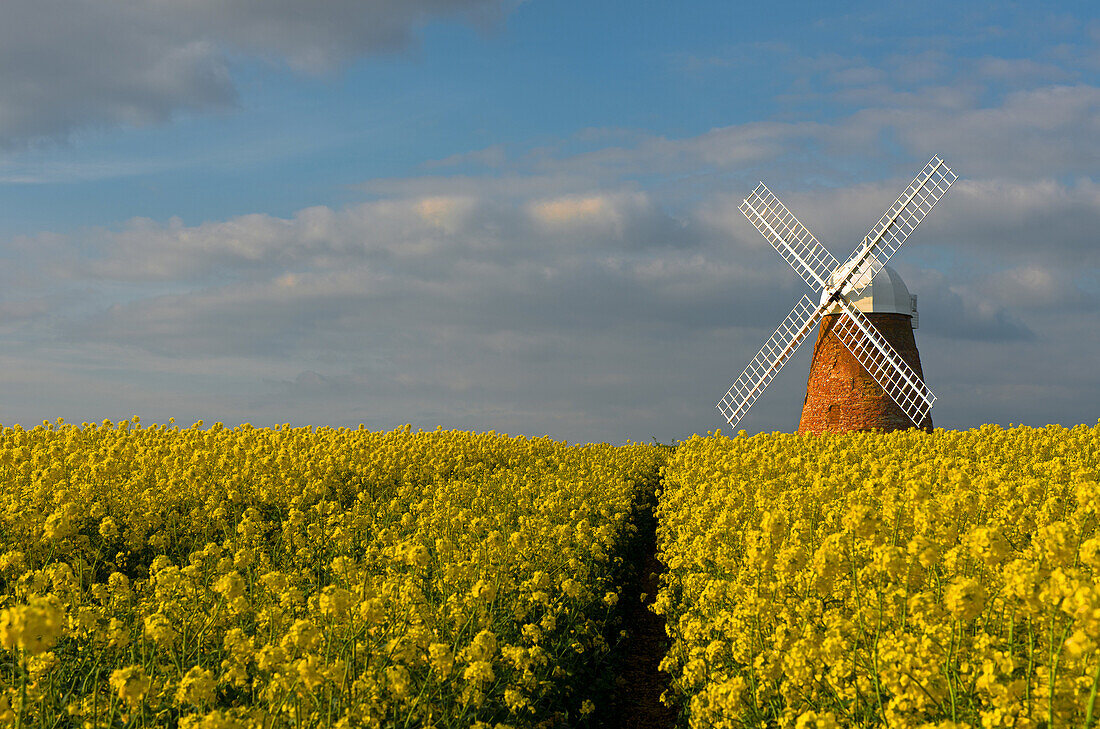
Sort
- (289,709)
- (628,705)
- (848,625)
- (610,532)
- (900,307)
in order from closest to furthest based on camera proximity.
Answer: (289,709) < (848,625) < (628,705) < (610,532) < (900,307)

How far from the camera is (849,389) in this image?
32562mm

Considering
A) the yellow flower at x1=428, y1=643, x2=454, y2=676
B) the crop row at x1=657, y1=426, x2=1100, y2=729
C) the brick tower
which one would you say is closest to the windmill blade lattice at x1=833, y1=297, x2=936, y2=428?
the brick tower

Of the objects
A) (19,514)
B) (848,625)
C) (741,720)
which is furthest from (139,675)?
(19,514)

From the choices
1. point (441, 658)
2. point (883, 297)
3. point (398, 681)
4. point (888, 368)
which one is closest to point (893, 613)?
point (441, 658)

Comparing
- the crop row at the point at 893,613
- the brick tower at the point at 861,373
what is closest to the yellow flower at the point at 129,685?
the crop row at the point at 893,613

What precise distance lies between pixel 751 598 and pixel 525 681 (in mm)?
1981

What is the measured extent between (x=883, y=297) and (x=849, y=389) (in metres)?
3.99

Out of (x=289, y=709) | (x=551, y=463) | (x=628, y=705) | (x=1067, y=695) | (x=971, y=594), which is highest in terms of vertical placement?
(x=551, y=463)

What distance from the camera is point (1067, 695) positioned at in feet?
17.3

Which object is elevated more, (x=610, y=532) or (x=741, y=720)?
(x=610, y=532)

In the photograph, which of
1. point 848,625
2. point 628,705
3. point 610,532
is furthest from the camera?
point 610,532

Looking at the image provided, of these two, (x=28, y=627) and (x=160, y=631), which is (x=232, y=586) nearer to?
(x=160, y=631)

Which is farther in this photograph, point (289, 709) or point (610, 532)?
point (610, 532)

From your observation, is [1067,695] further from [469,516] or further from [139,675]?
[469,516]
